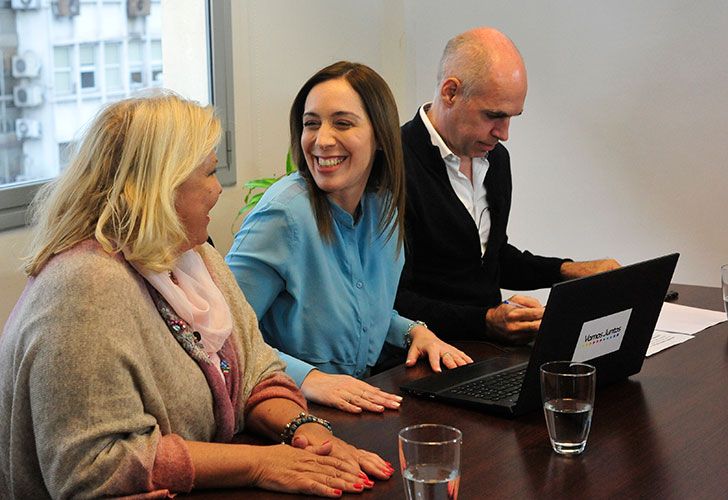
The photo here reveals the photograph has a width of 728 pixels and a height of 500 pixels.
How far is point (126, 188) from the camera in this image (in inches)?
59.2

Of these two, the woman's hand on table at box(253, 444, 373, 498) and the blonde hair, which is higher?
the blonde hair

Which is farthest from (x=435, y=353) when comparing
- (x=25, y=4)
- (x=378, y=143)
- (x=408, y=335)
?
(x=25, y=4)

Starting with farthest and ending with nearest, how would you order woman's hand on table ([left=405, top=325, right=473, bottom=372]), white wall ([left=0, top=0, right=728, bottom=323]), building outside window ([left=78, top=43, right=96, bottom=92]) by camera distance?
white wall ([left=0, top=0, right=728, bottom=323]), building outside window ([left=78, top=43, right=96, bottom=92]), woman's hand on table ([left=405, top=325, right=473, bottom=372])

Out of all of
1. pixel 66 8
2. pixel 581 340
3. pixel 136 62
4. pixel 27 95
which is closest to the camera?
pixel 581 340

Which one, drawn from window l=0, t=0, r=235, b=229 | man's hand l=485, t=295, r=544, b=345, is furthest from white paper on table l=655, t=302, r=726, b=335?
window l=0, t=0, r=235, b=229

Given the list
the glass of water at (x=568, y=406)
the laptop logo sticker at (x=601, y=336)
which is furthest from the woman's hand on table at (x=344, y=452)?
the laptop logo sticker at (x=601, y=336)

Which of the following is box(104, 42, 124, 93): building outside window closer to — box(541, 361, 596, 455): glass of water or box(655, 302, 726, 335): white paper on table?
box(655, 302, 726, 335): white paper on table

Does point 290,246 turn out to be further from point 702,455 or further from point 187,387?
point 702,455

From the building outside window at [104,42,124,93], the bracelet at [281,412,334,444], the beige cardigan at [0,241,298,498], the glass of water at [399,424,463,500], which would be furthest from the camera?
the building outside window at [104,42,124,93]

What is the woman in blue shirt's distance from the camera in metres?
Answer: 2.11

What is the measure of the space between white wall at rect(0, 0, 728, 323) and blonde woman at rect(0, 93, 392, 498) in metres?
2.09

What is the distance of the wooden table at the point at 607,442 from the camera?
1402 mm

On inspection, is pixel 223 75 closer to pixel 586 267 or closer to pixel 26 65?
pixel 26 65

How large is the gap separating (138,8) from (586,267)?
1797 mm
